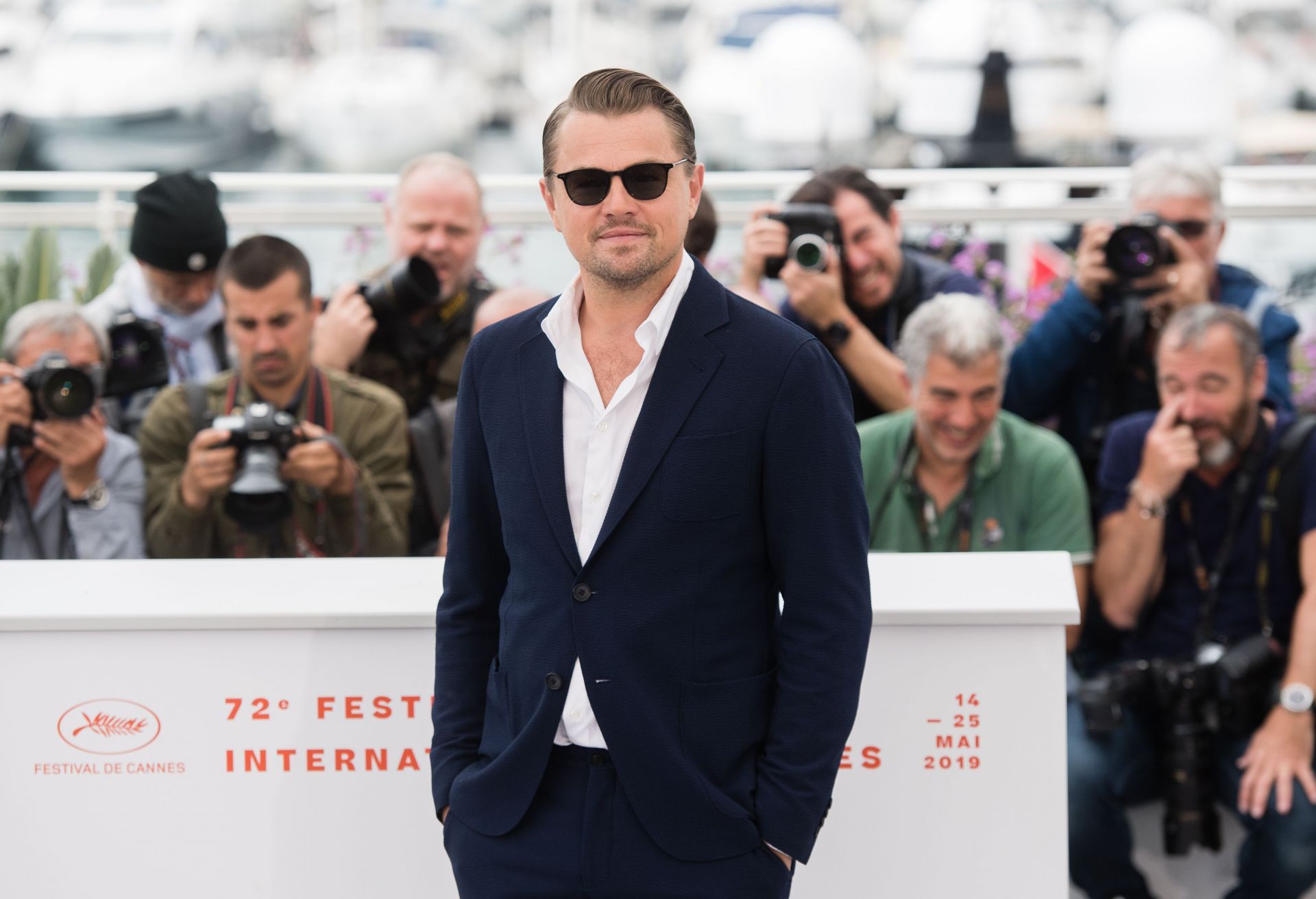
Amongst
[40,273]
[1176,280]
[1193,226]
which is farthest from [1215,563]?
[40,273]

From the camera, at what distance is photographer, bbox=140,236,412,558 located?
3.34 meters

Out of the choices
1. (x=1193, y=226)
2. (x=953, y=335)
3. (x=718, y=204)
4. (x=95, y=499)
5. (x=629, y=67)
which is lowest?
(x=95, y=499)

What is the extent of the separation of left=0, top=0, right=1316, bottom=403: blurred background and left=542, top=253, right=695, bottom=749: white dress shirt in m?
2.85

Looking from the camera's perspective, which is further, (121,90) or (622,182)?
(121,90)

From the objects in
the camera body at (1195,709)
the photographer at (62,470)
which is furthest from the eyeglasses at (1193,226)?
the photographer at (62,470)

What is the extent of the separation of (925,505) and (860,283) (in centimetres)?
72

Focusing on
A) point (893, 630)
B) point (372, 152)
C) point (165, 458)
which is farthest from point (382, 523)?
point (372, 152)

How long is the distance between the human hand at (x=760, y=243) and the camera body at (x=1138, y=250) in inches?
29.4

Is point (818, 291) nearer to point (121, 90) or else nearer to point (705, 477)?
point (705, 477)

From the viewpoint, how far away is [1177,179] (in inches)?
159

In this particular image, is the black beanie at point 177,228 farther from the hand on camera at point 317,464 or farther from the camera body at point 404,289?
the hand on camera at point 317,464

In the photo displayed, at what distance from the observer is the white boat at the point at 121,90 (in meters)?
A: 19.7

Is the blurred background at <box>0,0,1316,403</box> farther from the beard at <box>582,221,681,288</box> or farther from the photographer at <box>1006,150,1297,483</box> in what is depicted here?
the beard at <box>582,221,681,288</box>

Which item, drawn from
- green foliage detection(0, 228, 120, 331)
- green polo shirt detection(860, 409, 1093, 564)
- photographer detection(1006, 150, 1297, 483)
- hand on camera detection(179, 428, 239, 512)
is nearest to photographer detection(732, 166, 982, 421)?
photographer detection(1006, 150, 1297, 483)
